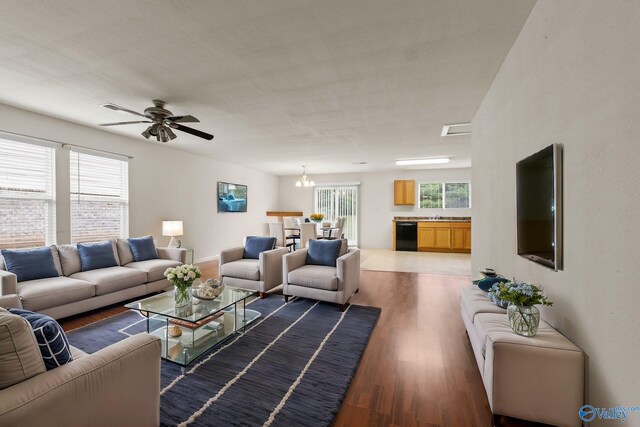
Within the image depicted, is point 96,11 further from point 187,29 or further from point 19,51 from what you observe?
point 19,51

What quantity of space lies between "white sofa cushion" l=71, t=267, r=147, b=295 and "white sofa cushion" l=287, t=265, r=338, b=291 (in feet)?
6.70

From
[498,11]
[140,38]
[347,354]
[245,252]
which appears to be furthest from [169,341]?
[498,11]

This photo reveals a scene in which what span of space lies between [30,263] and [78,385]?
3.07m

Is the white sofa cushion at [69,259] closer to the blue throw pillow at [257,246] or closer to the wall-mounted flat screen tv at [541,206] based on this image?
the blue throw pillow at [257,246]

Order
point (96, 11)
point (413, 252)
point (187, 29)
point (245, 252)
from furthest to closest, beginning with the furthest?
1. point (413, 252)
2. point (245, 252)
3. point (187, 29)
4. point (96, 11)

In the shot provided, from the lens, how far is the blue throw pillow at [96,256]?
3.68 metres

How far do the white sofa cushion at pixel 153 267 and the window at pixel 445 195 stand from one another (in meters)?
7.43

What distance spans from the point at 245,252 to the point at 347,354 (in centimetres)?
271

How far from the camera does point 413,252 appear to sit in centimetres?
832

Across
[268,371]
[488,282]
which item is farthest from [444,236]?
[268,371]

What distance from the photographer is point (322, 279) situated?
11.5ft

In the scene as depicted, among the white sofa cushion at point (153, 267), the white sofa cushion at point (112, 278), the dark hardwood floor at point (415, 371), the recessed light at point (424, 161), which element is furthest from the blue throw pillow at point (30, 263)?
the recessed light at point (424, 161)

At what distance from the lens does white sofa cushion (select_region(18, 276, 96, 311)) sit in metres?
2.75

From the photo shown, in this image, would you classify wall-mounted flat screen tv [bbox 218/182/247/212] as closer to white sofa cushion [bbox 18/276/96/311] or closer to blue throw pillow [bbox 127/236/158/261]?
blue throw pillow [bbox 127/236/158/261]
